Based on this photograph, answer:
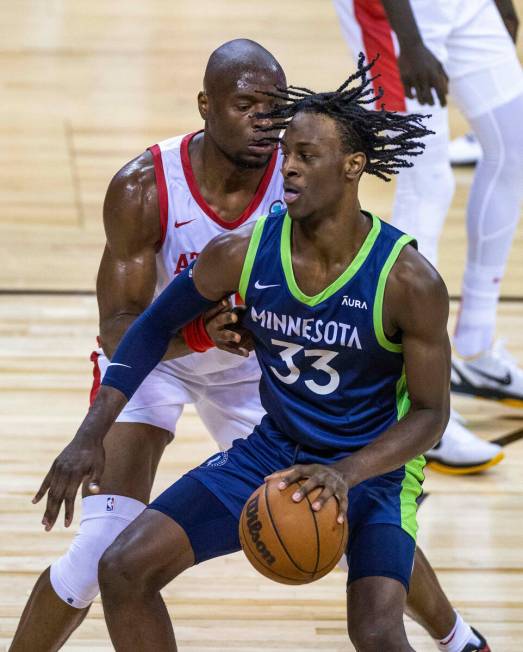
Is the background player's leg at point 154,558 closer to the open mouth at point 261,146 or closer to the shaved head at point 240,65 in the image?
the open mouth at point 261,146

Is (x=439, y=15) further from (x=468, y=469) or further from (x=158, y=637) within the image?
(x=158, y=637)

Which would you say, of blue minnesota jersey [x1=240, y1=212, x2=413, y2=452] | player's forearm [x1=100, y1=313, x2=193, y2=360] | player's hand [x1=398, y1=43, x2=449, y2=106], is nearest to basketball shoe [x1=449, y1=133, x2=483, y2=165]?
player's hand [x1=398, y1=43, x2=449, y2=106]

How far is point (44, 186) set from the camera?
809 cm

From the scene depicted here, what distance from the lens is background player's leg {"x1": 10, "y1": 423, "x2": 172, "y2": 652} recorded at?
3295 millimetres

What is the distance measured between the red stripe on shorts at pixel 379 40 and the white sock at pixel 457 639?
2062 millimetres

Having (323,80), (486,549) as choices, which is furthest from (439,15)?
(323,80)

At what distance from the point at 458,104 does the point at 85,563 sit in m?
2.50

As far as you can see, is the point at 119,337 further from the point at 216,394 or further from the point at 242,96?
the point at 242,96

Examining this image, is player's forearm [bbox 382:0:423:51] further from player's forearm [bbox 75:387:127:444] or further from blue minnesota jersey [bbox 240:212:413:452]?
player's forearm [bbox 75:387:127:444]

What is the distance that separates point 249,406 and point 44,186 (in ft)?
15.3

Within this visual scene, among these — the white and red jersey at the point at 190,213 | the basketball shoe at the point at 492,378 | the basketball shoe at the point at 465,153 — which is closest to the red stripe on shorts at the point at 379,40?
the basketball shoe at the point at 492,378

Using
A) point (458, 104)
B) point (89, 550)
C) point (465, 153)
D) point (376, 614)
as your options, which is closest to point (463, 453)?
point (458, 104)

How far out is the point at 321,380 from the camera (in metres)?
3.07

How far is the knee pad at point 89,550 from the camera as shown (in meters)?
3.29
